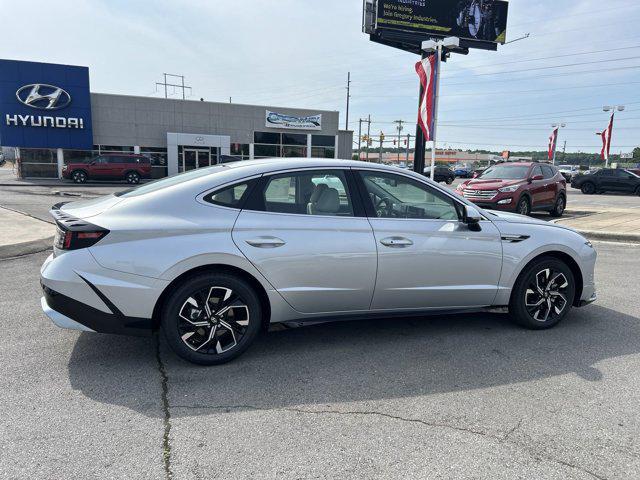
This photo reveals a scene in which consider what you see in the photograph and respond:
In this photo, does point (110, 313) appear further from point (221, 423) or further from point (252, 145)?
point (252, 145)

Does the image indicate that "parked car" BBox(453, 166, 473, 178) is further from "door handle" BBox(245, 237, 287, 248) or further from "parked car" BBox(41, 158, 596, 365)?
"door handle" BBox(245, 237, 287, 248)

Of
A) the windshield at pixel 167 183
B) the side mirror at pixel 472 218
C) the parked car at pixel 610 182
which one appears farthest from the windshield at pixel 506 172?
the parked car at pixel 610 182

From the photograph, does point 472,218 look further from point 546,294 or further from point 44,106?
point 44,106

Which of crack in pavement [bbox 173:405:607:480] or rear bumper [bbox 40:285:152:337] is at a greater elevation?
rear bumper [bbox 40:285:152:337]

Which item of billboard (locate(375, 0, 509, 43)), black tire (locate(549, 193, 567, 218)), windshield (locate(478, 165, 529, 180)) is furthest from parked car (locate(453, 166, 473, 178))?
windshield (locate(478, 165, 529, 180))

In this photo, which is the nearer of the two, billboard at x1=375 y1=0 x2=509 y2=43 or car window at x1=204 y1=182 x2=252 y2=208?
car window at x1=204 y1=182 x2=252 y2=208

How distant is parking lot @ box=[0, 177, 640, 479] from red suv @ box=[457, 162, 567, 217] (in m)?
8.63

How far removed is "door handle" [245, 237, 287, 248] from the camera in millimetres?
3742

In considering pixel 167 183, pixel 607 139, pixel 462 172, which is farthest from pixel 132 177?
pixel 462 172

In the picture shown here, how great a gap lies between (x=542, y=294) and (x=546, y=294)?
0.05m

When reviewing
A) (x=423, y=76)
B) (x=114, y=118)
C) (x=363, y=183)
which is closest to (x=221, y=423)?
(x=363, y=183)

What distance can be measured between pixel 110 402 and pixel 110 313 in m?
0.63

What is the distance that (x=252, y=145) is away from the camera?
1473 inches

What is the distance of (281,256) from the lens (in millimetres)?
3799
